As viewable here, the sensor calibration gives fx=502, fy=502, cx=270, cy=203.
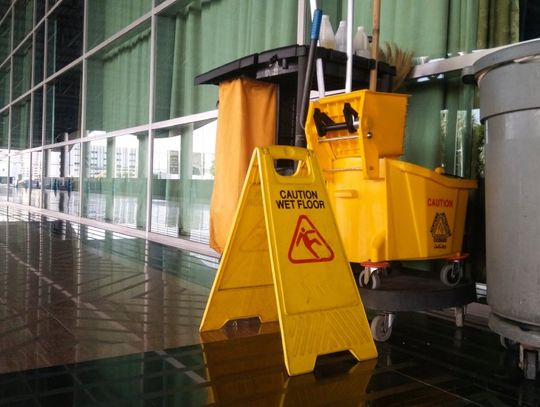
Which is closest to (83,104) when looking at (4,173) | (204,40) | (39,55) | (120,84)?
(120,84)

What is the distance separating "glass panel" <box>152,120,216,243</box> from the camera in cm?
518

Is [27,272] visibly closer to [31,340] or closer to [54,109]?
[31,340]

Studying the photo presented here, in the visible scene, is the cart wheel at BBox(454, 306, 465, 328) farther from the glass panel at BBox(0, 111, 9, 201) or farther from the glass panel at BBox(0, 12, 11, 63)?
the glass panel at BBox(0, 12, 11, 63)

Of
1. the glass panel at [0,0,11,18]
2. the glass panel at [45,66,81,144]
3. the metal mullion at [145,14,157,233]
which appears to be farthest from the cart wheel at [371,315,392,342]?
the glass panel at [0,0,11,18]

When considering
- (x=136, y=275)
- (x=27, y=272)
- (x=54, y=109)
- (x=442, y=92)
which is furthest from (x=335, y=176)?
(x=54, y=109)

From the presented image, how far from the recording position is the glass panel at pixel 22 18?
1290 cm

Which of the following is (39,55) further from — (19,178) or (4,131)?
(4,131)

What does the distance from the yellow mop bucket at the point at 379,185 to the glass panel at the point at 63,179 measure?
722cm

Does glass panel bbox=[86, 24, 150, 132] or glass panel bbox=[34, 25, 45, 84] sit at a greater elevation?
glass panel bbox=[34, 25, 45, 84]

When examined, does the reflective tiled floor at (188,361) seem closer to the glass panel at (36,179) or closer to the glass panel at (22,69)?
the glass panel at (36,179)

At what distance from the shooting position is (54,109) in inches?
413

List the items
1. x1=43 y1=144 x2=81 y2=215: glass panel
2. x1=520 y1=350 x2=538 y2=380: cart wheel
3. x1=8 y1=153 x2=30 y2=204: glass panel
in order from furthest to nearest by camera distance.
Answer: x1=8 y1=153 x2=30 y2=204: glass panel
x1=43 y1=144 x2=81 y2=215: glass panel
x1=520 y1=350 x2=538 y2=380: cart wheel

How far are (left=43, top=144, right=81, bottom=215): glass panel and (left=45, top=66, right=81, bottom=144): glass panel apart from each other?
0.97 feet

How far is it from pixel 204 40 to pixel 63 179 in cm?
543
